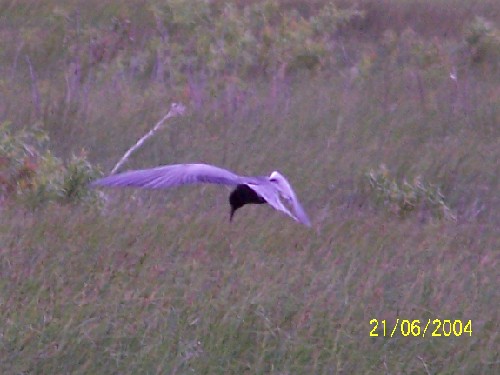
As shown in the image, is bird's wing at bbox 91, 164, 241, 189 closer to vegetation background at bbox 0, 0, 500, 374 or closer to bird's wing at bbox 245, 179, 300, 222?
bird's wing at bbox 245, 179, 300, 222

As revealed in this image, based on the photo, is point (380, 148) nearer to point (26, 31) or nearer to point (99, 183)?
point (99, 183)

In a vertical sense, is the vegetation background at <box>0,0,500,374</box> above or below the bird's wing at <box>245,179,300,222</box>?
below

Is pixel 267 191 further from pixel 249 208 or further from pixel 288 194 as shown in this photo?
pixel 249 208

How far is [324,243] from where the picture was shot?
5.27 m

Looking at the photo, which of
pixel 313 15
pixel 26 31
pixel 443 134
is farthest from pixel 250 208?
pixel 313 15

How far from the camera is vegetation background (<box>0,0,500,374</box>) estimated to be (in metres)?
4.16

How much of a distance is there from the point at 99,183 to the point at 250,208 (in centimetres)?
169

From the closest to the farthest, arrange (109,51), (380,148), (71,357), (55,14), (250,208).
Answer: (71,357)
(250,208)
(380,148)
(109,51)
(55,14)

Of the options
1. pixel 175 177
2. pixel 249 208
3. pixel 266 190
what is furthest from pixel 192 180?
pixel 249 208
